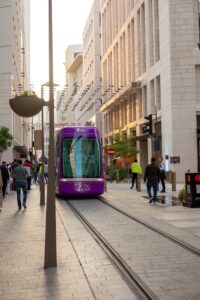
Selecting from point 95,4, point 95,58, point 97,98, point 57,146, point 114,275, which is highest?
point 95,4

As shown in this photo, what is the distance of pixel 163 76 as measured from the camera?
1606 inches

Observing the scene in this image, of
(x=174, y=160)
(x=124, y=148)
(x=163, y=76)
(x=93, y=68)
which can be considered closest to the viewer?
(x=174, y=160)

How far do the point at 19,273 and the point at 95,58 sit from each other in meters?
73.8

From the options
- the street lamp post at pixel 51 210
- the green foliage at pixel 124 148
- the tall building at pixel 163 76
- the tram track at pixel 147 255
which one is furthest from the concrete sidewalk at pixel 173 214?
the green foliage at pixel 124 148

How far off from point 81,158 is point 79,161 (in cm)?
16

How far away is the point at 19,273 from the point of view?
276 inches

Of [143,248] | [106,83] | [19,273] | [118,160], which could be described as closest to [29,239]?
[143,248]

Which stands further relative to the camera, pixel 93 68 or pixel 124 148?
pixel 93 68

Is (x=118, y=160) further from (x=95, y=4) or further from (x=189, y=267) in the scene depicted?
(x=95, y=4)

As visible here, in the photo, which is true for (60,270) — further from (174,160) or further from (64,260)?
(174,160)

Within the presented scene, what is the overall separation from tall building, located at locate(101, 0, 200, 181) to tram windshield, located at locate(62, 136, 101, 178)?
6.56 m

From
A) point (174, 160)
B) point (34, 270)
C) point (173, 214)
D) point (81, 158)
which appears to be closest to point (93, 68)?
point (174, 160)

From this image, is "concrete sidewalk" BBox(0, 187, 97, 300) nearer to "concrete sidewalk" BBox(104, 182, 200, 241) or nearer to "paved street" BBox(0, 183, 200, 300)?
"paved street" BBox(0, 183, 200, 300)

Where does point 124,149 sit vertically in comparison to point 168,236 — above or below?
above
